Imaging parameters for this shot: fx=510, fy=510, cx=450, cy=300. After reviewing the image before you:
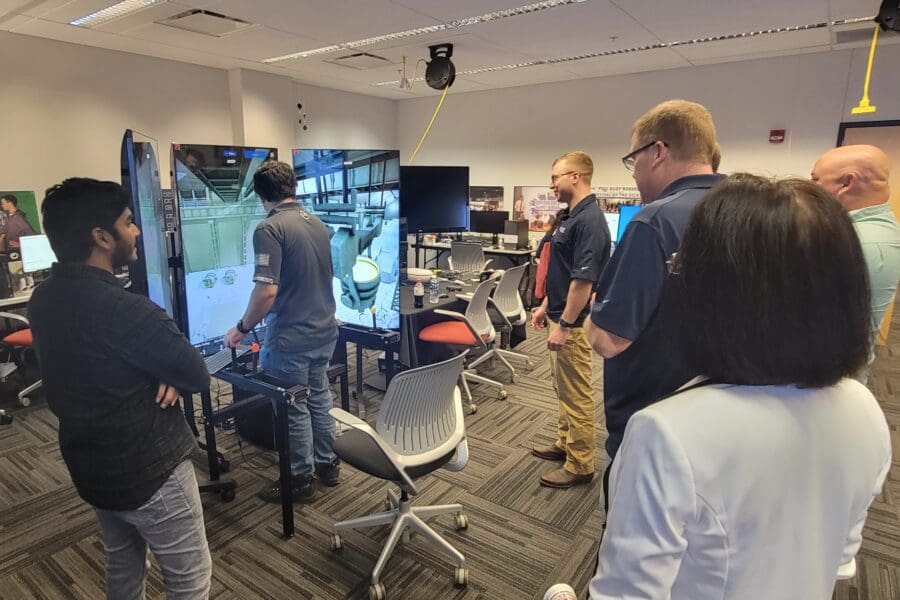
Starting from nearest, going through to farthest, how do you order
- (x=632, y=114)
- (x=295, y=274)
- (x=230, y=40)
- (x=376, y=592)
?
(x=376, y=592), (x=295, y=274), (x=230, y=40), (x=632, y=114)

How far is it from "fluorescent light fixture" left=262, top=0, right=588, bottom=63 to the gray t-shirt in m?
2.35

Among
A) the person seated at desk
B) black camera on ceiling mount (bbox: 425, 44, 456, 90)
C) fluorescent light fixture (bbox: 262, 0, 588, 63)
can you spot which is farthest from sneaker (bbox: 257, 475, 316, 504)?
black camera on ceiling mount (bbox: 425, 44, 456, 90)

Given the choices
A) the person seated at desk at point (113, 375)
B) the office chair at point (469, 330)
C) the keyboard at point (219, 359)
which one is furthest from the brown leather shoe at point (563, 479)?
the person seated at desk at point (113, 375)

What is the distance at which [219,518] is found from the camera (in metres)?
2.35

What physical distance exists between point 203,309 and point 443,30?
304 centimetres

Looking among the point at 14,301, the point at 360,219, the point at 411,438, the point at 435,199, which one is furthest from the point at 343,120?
the point at 411,438

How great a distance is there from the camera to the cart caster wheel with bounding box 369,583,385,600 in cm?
184

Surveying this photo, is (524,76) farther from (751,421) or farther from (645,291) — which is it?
(751,421)

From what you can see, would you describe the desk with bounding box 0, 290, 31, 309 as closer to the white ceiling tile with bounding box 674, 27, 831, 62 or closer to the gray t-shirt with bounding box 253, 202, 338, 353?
the gray t-shirt with bounding box 253, 202, 338, 353

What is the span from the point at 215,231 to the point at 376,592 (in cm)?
167

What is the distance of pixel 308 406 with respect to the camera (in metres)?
2.54

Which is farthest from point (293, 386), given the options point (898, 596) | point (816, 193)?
point (898, 596)

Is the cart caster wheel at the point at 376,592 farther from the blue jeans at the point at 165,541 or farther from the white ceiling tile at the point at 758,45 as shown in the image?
the white ceiling tile at the point at 758,45

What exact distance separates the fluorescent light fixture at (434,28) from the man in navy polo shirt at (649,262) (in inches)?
96.5
